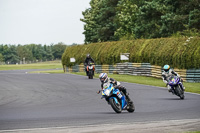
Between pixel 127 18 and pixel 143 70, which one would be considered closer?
pixel 143 70

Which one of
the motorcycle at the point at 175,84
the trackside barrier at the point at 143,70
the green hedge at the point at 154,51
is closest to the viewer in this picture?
the motorcycle at the point at 175,84

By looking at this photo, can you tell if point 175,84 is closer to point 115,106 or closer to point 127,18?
point 115,106

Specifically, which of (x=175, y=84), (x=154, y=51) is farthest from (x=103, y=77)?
(x=154, y=51)

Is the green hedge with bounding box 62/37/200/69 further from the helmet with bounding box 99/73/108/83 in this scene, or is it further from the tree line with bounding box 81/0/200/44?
the helmet with bounding box 99/73/108/83

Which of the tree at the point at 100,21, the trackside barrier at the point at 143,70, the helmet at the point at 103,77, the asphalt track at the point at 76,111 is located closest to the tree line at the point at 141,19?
the tree at the point at 100,21

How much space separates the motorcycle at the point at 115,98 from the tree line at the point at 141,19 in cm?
2654

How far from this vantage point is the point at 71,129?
9.27 meters

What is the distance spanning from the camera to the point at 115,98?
1246 cm

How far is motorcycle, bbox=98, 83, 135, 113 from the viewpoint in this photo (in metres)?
12.4

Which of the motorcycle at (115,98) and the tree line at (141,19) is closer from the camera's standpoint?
the motorcycle at (115,98)

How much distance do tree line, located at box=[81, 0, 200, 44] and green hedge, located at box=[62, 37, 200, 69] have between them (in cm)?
454

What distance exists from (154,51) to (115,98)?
22.9m

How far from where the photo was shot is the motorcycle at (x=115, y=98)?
487 inches

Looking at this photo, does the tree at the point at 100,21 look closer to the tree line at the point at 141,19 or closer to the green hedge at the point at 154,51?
the tree line at the point at 141,19
